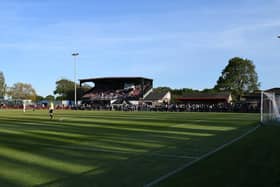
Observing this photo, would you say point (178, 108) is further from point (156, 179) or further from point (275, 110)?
point (156, 179)

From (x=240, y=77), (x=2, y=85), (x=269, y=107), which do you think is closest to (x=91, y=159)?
(x=269, y=107)

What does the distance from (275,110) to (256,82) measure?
7434cm

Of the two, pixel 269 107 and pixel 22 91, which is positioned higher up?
pixel 22 91

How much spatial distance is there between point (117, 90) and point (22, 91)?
58.4m

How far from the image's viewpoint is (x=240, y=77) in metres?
104

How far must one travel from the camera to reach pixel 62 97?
156 m

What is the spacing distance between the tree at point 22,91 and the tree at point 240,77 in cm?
8117

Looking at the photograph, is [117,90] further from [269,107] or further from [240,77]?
[269,107]

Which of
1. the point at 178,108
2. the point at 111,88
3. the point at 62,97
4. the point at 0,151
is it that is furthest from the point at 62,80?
the point at 0,151

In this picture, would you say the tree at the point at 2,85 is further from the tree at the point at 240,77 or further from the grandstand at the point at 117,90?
the tree at the point at 240,77

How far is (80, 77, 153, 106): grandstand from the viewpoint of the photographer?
4163 inches

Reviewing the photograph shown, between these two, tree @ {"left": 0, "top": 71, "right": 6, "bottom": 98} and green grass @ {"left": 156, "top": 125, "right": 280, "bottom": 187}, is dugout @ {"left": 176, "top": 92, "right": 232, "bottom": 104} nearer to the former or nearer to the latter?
tree @ {"left": 0, "top": 71, "right": 6, "bottom": 98}

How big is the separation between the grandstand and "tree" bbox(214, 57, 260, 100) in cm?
2246

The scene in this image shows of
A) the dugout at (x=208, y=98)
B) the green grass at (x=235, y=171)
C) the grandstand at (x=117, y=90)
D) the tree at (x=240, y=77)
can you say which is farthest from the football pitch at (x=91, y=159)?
the tree at (x=240, y=77)
